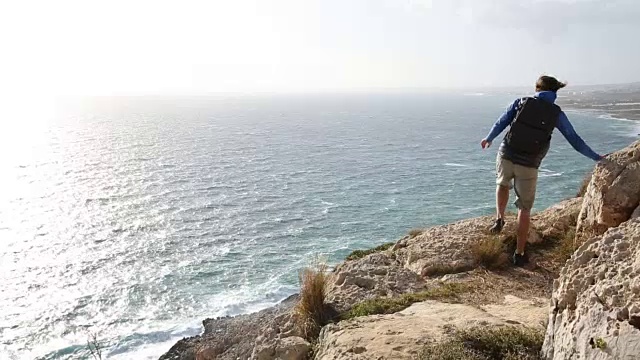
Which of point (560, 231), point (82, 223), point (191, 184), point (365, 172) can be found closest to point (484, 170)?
point (365, 172)

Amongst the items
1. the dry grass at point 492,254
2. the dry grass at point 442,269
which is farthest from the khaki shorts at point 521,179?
the dry grass at point 442,269

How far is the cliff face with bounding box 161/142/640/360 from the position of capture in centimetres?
383

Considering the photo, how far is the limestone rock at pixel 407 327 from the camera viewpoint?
5309mm

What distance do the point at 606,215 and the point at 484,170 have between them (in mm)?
42963

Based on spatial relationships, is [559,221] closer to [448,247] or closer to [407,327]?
[448,247]

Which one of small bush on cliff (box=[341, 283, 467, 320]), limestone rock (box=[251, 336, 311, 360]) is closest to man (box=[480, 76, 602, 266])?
small bush on cliff (box=[341, 283, 467, 320])

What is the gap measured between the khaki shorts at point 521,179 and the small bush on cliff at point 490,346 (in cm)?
280

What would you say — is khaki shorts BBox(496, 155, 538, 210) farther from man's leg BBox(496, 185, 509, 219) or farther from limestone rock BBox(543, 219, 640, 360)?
limestone rock BBox(543, 219, 640, 360)

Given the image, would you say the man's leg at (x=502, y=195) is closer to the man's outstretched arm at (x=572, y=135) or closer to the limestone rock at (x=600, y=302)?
the man's outstretched arm at (x=572, y=135)

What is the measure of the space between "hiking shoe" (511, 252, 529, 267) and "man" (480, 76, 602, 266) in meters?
0.83

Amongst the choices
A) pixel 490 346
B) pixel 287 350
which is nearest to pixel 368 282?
pixel 287 350

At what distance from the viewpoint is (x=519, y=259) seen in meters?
8.55

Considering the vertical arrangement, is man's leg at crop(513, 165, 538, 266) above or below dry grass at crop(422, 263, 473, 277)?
above

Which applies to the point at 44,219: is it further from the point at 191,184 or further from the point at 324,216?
the point at 324,216
